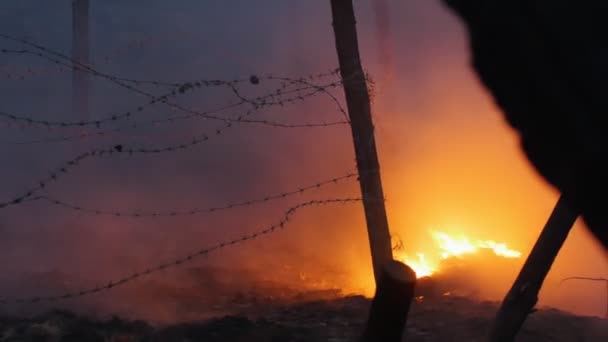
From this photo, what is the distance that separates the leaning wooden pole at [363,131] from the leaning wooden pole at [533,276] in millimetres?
1399

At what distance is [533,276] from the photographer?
4.19 meters

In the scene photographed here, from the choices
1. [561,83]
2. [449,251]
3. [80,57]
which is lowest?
[449,251]

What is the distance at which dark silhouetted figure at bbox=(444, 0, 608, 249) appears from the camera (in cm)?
380

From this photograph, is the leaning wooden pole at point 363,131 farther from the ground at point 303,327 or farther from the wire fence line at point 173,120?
the ground at point 303,327

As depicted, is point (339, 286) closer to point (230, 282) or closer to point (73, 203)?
point (230, 282)

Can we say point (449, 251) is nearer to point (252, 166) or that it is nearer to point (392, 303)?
point (252, 166)

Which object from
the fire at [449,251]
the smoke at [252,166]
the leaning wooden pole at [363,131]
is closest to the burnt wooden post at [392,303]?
the leaning wooden pole at [363,131]

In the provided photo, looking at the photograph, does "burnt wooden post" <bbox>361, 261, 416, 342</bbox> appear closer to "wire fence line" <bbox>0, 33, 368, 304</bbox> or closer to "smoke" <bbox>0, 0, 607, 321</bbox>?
"wire fence line" <bbox>0, 33, 368, 304</bbox>

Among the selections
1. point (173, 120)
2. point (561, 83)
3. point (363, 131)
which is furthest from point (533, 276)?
point (173, 120)

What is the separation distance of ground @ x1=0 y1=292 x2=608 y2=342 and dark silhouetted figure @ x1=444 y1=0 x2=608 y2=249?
2.24m

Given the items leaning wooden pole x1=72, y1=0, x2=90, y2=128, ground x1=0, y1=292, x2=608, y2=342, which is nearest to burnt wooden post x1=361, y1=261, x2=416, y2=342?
ground x1=0, y1=292, x2=608, y2=342

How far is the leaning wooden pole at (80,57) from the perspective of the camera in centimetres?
1351

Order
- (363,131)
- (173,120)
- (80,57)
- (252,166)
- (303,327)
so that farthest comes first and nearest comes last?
1. (252,166)
2. (173,120)
3. (80,57)
4. (303,327)
5. (363,131)

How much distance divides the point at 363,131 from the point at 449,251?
590 centimetres
